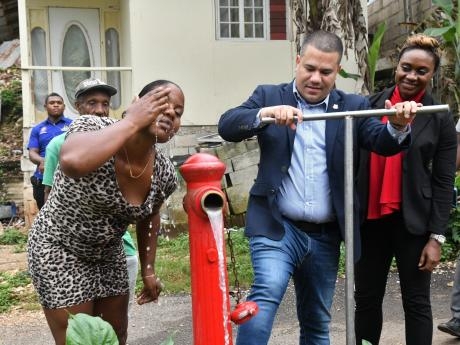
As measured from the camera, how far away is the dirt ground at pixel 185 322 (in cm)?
447

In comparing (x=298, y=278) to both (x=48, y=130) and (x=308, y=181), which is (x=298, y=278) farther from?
(x=48, y=130)

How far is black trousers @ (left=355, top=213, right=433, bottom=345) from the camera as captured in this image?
2998 millimetres

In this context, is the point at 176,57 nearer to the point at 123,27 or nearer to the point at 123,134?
the point at 123,27

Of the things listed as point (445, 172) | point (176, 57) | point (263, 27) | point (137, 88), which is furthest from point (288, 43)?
point (445, 172)

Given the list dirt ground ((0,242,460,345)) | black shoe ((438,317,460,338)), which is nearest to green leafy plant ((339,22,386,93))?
dirt ground ((0,242,460,345))

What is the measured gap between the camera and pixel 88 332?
1.58 m

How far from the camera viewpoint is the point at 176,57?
9656 millimetres

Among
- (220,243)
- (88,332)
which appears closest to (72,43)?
(220,243)

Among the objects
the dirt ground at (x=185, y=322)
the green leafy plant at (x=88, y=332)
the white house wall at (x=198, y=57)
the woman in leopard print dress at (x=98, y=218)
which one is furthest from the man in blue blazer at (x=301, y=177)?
the white house wall at (x=198, y=57)

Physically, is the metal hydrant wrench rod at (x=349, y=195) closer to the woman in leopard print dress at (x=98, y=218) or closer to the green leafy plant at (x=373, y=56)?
the woman in leopard print dress at (x=98, y=218)

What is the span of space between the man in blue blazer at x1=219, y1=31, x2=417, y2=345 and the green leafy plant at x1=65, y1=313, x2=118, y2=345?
95cm

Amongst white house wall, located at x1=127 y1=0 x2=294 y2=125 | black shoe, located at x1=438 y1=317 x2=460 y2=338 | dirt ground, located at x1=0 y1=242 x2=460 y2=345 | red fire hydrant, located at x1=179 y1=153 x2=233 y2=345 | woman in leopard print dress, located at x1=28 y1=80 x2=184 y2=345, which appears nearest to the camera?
red fire hydrant, located at x1=179 y1=153 x2=233 y2=345

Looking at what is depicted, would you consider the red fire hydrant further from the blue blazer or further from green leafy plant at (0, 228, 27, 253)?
green leafy plant at (0, 228, 27, 253)

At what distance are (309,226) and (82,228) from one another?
950 millimetres
